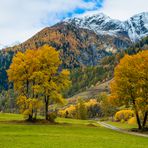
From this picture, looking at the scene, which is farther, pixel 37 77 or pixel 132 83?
pixel 37 77

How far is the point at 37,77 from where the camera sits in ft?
262

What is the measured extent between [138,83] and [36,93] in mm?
23138

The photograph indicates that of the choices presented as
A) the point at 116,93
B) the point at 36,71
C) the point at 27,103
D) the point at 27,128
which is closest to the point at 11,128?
the point at 27,128

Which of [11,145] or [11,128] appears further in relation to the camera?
[11,128]

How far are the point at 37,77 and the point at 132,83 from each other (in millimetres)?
21098

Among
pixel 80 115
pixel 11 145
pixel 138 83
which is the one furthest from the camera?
pixel 80 115

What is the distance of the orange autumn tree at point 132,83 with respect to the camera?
251ft

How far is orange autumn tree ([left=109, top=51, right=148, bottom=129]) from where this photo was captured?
7656 cm

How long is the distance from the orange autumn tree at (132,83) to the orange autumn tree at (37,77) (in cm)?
1267

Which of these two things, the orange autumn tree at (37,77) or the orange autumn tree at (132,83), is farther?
the orange autumn tree at (37,77)

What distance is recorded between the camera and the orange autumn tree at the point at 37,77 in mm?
79875

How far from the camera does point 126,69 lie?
78.2 metres

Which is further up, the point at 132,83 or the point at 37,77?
the point at 37,77

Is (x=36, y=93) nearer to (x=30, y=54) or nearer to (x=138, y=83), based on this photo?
(x=30, y=54)
